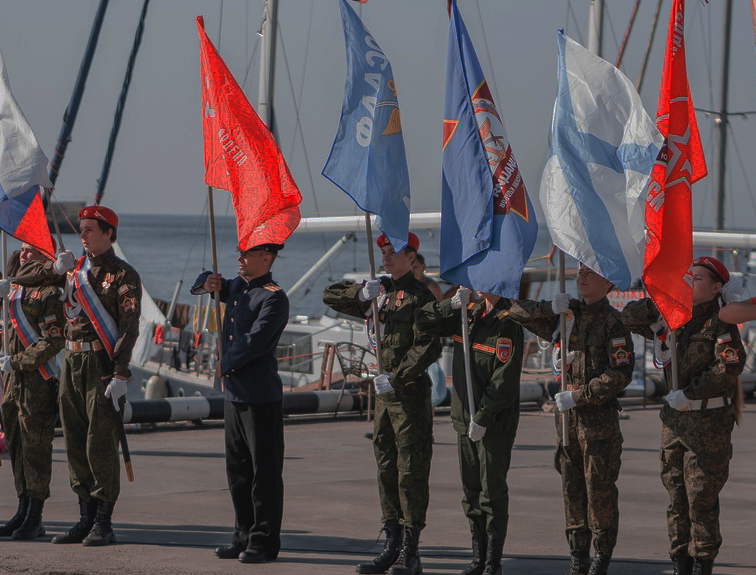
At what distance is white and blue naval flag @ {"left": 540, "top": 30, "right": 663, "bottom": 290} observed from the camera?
6898 mm

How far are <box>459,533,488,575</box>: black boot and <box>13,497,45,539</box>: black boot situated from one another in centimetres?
284

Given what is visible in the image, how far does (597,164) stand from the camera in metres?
7.07

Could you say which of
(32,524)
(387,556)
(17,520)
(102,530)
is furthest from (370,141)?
(17,520)

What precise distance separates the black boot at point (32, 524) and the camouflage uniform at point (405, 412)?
7.51ft

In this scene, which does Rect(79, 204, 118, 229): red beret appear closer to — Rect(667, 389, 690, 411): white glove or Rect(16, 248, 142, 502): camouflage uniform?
Rect(16, 248, 142, 502): camouflage uniform

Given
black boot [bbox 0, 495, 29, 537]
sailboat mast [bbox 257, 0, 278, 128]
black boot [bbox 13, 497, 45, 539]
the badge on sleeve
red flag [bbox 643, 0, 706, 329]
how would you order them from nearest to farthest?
red flag [bbox 643, 0, 706, 329], the badge on sleeve, black boot [bbox 13, 497, 45, 539], black boot [bbox 0, 495, 29, 537], sailboat mast [bbox 257, 0, 278, 128]

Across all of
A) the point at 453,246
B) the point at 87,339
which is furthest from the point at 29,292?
the point at 453,246

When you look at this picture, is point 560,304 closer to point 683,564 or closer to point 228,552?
point 683,564

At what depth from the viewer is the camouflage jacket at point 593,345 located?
6.73 m

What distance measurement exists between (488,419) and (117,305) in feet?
8.42

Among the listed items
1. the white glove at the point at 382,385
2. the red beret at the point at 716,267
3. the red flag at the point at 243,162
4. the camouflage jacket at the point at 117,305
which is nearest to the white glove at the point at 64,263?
the camouflage jacket at the point at 117,305

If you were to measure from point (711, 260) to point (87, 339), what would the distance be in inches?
151

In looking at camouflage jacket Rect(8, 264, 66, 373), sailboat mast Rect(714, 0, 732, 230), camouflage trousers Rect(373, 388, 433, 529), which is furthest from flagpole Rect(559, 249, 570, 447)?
sailboat mast Rect(714, 0, 732, 230)

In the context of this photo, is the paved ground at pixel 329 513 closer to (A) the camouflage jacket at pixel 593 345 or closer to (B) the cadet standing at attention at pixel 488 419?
(B) the cadet standing at attention at pixel 488 419
